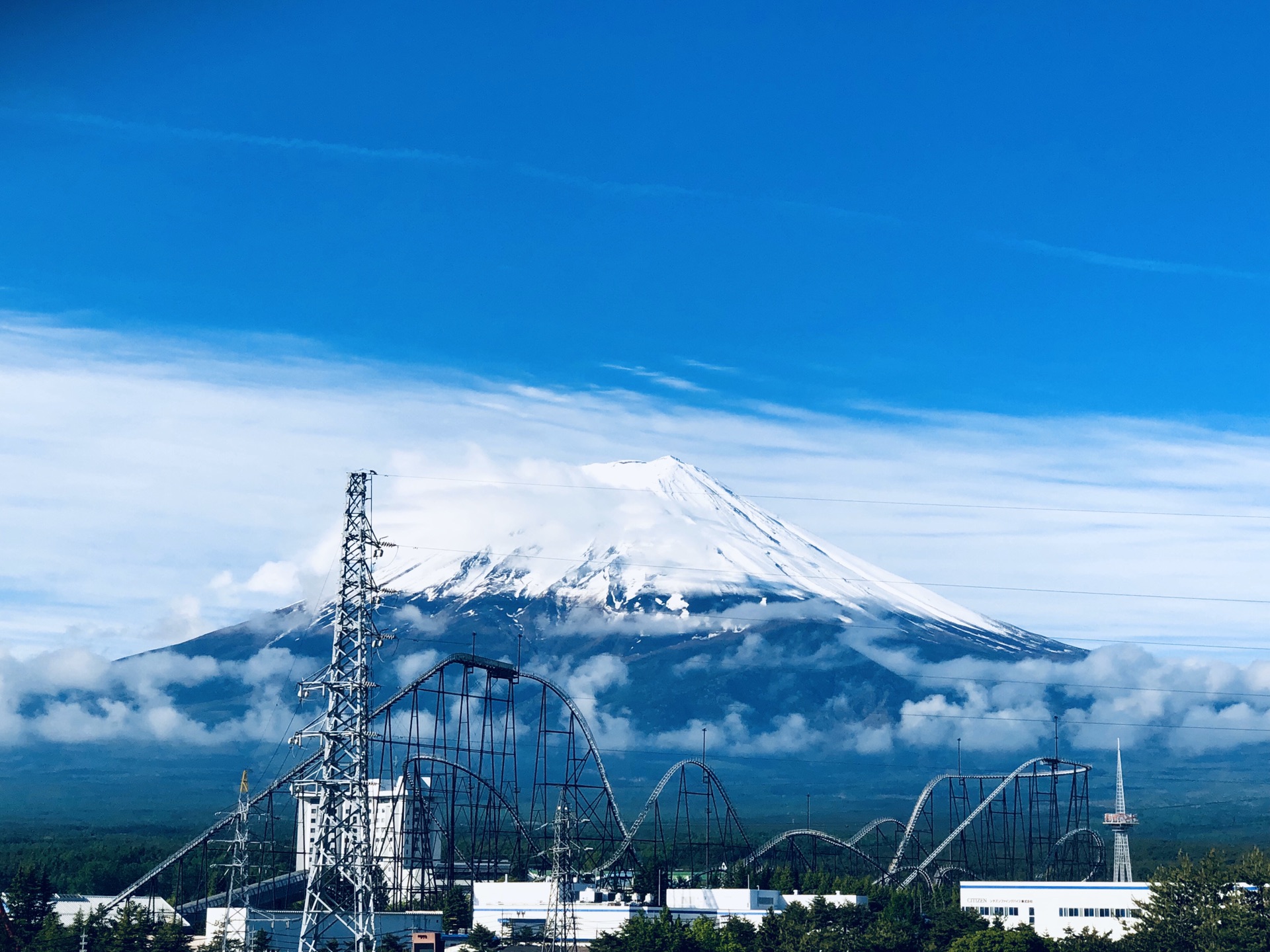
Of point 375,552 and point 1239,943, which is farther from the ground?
point 375,552

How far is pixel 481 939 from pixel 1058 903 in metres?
31.0

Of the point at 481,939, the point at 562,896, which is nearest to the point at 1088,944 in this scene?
the point at 562,896

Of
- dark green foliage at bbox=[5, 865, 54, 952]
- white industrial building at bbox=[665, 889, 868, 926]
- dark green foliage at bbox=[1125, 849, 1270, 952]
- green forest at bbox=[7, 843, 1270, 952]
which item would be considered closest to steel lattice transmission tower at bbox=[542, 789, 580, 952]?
green forest at bbox=[7, 843, 1270, 952]

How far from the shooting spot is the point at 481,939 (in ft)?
240

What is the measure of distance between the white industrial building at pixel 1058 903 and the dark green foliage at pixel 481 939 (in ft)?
81.3

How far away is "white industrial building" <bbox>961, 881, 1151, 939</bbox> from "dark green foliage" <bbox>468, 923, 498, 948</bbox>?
24784 millimetres

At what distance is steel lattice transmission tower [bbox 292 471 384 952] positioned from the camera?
1665 inches

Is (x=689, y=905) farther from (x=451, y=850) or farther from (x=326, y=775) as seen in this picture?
(x=326, y=775)

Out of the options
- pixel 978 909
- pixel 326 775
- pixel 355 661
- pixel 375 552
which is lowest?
pixel 978 909

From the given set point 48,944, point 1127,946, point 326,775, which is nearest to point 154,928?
point 48,944

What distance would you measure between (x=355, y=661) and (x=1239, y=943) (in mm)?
39575

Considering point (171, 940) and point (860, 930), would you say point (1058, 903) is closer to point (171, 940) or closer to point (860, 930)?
point (860, 930)

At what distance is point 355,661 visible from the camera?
4325cm

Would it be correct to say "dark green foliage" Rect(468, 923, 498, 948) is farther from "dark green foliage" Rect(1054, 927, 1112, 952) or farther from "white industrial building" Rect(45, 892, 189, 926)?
"dark green foliage" Rect(1054, 927, 1112, 952)
